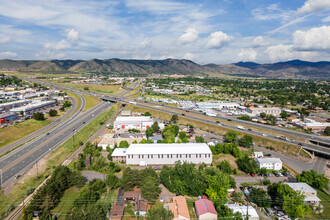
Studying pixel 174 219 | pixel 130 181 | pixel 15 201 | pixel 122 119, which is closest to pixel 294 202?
pixel 174 219

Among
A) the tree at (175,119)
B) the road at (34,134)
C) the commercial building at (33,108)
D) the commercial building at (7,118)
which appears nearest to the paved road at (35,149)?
the road at (34,134)

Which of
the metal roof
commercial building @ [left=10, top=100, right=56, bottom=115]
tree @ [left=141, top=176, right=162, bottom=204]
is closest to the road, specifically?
commercial building @ [left=10, top=100, right=56, bottom=115]

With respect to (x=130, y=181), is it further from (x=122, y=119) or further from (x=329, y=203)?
(x=122, y=119)

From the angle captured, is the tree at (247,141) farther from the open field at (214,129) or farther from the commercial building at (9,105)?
the commercial building at (9,105)

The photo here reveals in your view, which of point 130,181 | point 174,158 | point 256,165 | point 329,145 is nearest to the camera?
point 130,181

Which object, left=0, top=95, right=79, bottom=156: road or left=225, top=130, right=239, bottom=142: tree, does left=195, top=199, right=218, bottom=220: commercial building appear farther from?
left=0, top=95, right=79, bottom=156: road
